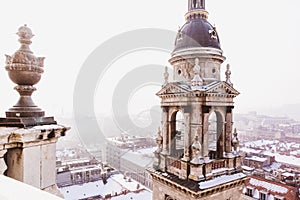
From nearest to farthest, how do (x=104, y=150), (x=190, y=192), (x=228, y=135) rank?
(x=190, y=192) < (x=228, y=135) < (x=104, y=150)

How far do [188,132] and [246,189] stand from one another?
20614mm

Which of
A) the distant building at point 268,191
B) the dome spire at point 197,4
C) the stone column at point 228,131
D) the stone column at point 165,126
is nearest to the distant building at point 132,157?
the distant building at point 268,191

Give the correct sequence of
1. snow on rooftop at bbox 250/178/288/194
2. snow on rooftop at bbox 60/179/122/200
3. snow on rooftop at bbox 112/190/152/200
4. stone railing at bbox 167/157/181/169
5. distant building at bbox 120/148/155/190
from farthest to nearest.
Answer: distant building at bbox 120/148/155/190
snow on rooftop at bbox 60/179/122/200
snow on rooftop at bbox 112/190/152/200
snow on rooftop at bbox 250/178/288/194
stone railing at bbox 167/157/181/169

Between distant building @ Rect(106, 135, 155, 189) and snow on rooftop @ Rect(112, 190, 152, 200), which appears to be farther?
distant building @ Rect(106, 135, 155, 189)

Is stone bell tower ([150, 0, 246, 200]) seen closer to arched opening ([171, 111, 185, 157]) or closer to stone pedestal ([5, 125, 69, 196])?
arched opening ([171, 111, 185, 157])

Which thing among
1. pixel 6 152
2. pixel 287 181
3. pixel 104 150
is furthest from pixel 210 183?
pixel 104 150

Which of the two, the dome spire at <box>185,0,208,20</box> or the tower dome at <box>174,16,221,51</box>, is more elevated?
the dome spire at <box>185,0,208,20</box>

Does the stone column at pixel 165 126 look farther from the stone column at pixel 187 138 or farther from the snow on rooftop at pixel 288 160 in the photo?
the snow on rooftop at pixel 288 160

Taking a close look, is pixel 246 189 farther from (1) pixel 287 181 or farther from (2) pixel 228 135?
(2) pixel 228 135

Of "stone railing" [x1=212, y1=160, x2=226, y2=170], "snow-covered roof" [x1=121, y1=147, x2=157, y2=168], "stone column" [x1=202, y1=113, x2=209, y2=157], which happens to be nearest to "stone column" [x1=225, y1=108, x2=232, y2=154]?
"stone railing" [x1=212, y1=160, x2=226, y2=170]

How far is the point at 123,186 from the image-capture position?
30.5 meters

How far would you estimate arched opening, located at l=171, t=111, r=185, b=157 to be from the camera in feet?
39.0

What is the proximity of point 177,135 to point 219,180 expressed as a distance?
10.9 feet

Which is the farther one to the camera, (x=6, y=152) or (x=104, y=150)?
(x=104, y=150)
